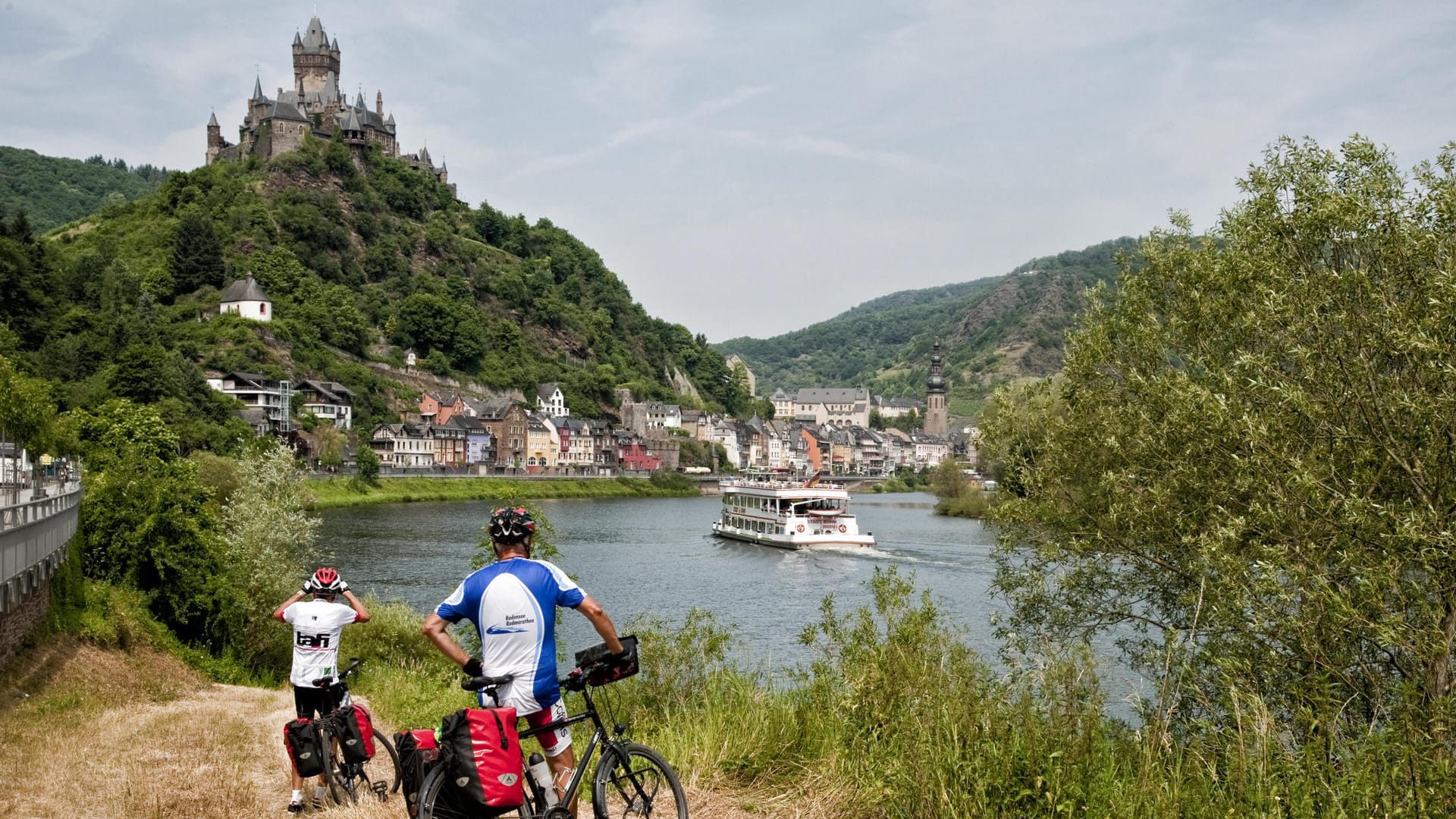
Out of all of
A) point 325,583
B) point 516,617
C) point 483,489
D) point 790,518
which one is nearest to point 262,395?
point 483,489

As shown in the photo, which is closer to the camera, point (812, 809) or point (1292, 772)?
point (1292, 772)

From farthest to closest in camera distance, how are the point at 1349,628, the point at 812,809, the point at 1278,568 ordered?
the point at 1278,568 → the point at 1349,628 → the point at 812,809

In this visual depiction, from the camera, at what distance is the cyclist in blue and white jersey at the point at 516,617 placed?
5.39 metres

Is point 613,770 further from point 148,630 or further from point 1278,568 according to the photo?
point 148,630

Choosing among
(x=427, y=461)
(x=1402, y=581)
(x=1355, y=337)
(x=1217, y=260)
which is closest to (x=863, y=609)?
(x=1402, y=581)

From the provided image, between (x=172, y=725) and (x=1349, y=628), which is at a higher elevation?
(x=1349, y=628)

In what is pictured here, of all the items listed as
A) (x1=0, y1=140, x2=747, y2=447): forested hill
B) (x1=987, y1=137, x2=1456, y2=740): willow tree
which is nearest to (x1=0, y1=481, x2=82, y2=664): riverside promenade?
(x1=987, y1=137, x2=1456, y2=740): willow tree

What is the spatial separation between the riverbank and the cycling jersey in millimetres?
51839

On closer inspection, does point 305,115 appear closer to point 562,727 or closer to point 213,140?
point 213,140

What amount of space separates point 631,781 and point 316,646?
3.03m

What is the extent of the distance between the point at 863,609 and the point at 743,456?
141m

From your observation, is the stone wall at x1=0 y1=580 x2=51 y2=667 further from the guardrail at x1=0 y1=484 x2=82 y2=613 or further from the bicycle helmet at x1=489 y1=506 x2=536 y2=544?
the bicycle helmet at x1=489 y1=506 x2=536 y2=544

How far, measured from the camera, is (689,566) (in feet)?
154

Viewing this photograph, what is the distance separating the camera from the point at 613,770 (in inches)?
226
